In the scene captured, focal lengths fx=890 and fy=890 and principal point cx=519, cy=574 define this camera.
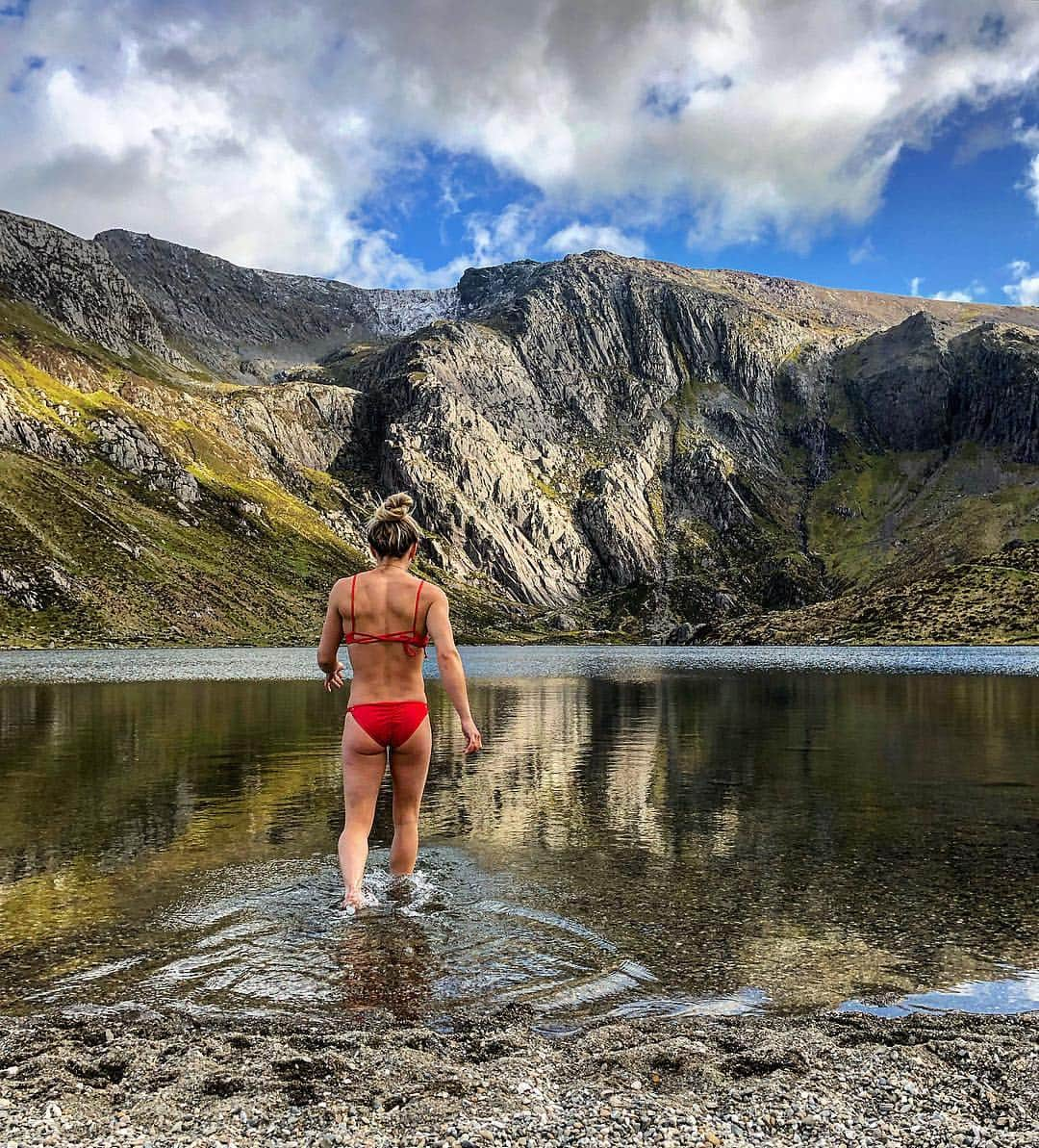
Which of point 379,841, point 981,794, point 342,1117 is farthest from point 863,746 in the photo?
point 342,1117

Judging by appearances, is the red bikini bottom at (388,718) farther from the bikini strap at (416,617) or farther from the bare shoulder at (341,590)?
the bare shoulder at (341,590)

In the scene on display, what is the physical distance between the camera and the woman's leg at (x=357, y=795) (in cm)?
1227

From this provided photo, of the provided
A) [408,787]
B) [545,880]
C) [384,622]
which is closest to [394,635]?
[384,622]

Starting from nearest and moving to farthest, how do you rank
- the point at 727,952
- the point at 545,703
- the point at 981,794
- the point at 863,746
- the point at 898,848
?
1. the point at 727,952
2. the point at 898,848
3. the point at 981,794
4. the point at 863,746
5. the point at 545,703

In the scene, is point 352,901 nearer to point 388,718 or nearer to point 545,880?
point 388,718

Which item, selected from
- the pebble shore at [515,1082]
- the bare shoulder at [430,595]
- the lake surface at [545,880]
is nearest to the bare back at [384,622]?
the bare shoulder at [430,595]

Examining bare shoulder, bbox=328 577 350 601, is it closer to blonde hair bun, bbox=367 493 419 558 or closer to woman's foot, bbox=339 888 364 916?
blonde hair bun, bbox=367 493 419 558

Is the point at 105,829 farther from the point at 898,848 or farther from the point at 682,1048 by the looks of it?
the point at 898,848

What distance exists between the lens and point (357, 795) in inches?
488

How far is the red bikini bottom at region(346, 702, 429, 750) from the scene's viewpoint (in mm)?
12094

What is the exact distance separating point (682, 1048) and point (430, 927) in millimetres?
4677

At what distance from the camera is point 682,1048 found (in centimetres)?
811

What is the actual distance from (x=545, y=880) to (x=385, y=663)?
17.1 feet

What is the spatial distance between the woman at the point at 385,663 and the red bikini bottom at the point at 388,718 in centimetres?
1
